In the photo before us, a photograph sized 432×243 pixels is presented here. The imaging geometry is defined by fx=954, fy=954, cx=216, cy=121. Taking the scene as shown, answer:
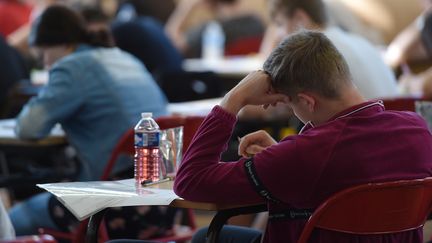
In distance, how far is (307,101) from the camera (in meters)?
2.25

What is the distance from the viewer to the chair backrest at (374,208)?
212 cm

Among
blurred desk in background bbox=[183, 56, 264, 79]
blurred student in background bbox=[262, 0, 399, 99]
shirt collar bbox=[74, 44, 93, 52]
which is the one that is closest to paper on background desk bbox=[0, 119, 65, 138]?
shirt collar bbox=[74, 44, 93, 52]

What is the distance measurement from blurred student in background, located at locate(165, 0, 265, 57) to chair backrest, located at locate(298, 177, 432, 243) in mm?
5829

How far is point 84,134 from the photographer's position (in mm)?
3607

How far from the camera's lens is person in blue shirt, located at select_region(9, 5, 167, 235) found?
3.53 metres

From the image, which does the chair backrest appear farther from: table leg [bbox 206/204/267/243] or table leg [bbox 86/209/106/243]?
table leg [bbox 86/209/106/243]

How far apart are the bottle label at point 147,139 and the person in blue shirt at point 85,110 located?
77 centimetres

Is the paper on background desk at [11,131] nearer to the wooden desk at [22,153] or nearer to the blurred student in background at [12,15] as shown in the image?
the wooden desk at [22,153]

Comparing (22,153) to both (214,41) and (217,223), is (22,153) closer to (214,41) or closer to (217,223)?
(217,223)

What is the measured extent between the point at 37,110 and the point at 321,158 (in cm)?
167

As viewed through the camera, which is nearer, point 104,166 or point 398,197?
point 398,197

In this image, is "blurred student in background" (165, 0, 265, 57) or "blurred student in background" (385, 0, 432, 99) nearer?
"blurred student in background" (385, 0, 432, 99)

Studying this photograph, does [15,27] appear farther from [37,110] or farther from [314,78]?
[314,78]

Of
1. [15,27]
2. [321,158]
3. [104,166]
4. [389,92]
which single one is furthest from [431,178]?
[15,27]
